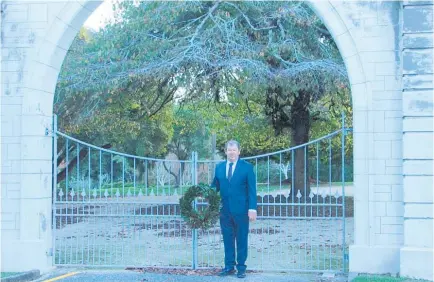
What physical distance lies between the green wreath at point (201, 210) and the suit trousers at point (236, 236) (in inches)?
6.8

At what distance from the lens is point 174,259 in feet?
32.8

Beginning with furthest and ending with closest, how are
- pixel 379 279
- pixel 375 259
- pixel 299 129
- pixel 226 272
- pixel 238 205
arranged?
1. pixel 299 129
2. pixel 226 272
3. pixel 238 205
4. pixel 375 259
5. pixel 379 279

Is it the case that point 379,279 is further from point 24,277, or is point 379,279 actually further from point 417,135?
point 24,277

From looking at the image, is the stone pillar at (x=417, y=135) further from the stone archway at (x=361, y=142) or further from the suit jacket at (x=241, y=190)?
the suit jacket at (x=241, y=190)

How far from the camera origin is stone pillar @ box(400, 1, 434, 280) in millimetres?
7250

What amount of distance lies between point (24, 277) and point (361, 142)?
5.03 meters

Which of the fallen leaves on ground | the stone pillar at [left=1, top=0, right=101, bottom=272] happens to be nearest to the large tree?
the stone pillar at [left=1, top=0, right=101, bottom=272]

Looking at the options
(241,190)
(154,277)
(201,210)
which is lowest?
(154,277)

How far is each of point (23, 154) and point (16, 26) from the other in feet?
6.31

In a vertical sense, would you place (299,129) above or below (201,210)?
above

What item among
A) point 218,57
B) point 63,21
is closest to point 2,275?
point 63,21

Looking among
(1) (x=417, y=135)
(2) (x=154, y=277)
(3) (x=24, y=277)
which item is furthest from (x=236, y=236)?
(3) (x=24, y=277)

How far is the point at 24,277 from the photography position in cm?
785

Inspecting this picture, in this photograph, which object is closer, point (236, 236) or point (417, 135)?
point (417, 135)
